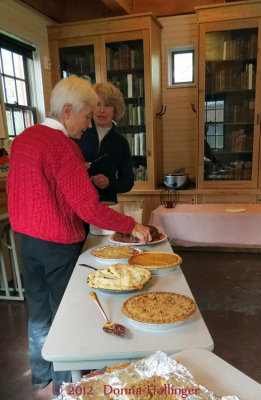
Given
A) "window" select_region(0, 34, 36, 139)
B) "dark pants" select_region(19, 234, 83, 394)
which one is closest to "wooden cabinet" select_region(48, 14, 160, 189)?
"window" select_region(0, 34, 36, 139)

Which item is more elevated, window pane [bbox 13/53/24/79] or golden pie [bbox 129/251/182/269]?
window pane [bbox 13/53/24/79]

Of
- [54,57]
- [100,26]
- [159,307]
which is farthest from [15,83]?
[159,307]

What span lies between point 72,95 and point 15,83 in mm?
2161

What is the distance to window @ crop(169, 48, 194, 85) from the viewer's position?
368cm

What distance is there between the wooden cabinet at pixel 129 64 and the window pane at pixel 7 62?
65cm

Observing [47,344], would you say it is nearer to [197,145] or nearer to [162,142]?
[197,145]

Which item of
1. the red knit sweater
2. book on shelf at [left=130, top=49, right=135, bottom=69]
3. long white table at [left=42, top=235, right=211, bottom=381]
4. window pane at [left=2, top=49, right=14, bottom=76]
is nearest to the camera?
long white table at [left=42, top=235, right=211, bottom=381]

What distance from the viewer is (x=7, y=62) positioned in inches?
114

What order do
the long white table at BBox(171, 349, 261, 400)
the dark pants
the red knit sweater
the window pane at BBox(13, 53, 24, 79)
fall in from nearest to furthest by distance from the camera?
1. the long white table at BBox(171, 349, 261, 400)
2. the red knit sweater
3. the dark pants
4. the window pane at BBox(13, 53, 24, 79)

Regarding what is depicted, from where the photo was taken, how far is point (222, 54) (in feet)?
11.0

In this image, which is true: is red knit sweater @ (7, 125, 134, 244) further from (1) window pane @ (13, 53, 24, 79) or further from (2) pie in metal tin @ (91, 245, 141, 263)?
(1) window pane @ (13, 53, 24, 79)

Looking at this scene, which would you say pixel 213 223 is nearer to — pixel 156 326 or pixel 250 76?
Answer: pixel 250 76

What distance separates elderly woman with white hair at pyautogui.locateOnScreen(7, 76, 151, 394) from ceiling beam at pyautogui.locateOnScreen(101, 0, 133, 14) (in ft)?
7.76

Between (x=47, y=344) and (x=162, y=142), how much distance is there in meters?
3.34
